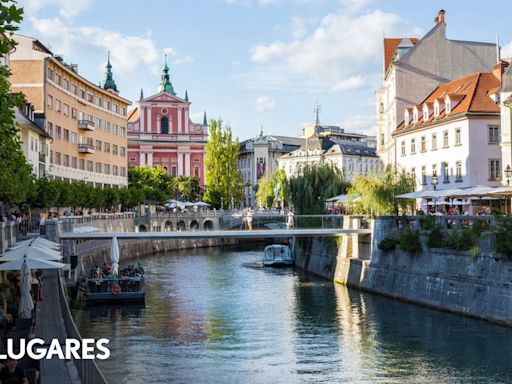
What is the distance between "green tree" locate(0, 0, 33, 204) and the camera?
14031 mm

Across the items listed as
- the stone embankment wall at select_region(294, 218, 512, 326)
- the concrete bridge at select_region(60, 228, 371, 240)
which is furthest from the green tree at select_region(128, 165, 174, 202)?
the concrete bridge at select_region(60, 228, 371, 240)

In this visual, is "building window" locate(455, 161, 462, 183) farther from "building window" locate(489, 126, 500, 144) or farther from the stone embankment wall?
the stone embankment wall

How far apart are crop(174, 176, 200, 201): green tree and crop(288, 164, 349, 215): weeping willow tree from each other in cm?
6153

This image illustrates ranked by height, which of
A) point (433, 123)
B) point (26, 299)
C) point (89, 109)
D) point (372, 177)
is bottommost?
point (26, 299)

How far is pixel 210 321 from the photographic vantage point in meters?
38.2

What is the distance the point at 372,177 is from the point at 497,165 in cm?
893

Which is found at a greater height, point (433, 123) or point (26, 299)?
point (433, 123)

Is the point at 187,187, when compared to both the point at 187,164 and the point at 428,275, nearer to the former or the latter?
the point at 187,164

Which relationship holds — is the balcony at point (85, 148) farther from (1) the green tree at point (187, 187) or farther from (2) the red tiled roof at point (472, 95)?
(2) the red tiled roof at point (472, 95)

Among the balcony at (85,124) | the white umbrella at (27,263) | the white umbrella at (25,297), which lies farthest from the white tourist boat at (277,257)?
the white umbrella at (25,297)

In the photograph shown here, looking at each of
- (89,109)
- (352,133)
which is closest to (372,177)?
(89,109)

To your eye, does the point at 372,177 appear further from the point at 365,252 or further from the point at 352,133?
the point at 352,133

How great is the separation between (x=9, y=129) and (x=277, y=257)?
52.4m

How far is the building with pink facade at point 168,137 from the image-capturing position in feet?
437
